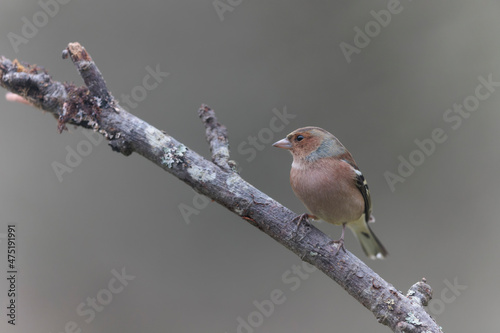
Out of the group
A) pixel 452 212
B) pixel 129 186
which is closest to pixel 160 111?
pixel 129 186

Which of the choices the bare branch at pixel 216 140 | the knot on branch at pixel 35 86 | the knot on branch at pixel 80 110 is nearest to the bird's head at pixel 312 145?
the bare branch at pixel 216 140

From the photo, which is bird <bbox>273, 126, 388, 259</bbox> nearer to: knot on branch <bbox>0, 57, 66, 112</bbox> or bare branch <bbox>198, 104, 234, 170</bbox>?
bare branch <bbox>198, 104, 234, 170</bbox>

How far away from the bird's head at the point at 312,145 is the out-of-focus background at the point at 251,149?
5.97 ft

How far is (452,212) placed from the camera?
6996 millimetres

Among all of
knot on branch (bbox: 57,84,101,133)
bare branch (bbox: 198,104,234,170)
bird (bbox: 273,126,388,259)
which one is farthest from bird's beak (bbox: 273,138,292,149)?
knot on branch (bbox: 57,84,101,133)

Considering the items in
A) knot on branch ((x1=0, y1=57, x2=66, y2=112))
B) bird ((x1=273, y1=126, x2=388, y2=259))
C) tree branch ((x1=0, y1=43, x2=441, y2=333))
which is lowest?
knot on branch ((x1=0, y1=57, x2=66, y2=112))

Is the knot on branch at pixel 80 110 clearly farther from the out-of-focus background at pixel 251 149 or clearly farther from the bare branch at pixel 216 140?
the out-of-focus background at pixel 251 149

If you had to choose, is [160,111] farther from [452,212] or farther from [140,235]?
[452,212]

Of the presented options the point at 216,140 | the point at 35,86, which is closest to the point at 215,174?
the point at 216,140

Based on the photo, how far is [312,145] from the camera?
443cm

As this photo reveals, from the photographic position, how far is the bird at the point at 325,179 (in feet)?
13.3

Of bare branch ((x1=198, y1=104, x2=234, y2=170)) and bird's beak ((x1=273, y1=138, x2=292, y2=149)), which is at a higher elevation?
bird's beak ((x1=273, y1=138, x2=292, y2=149))

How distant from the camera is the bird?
4.04 meters

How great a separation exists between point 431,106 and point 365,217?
310cm
